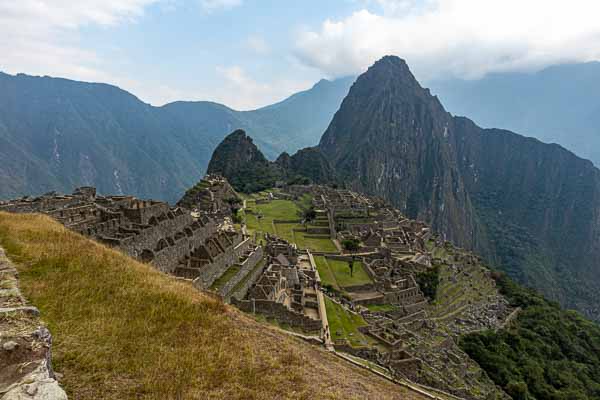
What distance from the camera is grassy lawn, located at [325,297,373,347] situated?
78.4 feet

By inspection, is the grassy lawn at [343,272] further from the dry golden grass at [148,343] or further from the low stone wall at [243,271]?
the dry golden grass at [148,343]

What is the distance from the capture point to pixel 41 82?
161375mm

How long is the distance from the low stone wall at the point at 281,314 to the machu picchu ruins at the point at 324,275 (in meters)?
0.06

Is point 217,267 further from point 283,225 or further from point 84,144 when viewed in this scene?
point 84,144

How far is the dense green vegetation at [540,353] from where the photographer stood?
33844 mm

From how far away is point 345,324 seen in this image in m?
26.4

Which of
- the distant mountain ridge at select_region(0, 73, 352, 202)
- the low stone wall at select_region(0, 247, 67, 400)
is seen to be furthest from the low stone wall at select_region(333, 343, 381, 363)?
the distant mountain ridge at select_region(0, 73, 352, 202)

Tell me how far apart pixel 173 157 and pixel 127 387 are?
6567 inches

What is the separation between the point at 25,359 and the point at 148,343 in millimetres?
2682

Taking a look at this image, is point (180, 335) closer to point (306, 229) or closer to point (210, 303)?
point (210, 303)

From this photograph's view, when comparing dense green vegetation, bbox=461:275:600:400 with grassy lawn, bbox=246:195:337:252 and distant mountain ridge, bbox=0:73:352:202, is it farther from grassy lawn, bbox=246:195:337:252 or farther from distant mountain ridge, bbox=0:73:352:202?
distant mountain ridge, bbox=0:73:352:202

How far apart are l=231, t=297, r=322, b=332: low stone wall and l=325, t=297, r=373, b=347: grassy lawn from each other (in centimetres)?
207

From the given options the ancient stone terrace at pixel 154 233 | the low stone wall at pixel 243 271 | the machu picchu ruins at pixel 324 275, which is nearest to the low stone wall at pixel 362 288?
the machu picchu ruins at pixel 324 275

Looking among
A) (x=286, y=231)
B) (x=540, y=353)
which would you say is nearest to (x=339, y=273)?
(x=286, y=231)
